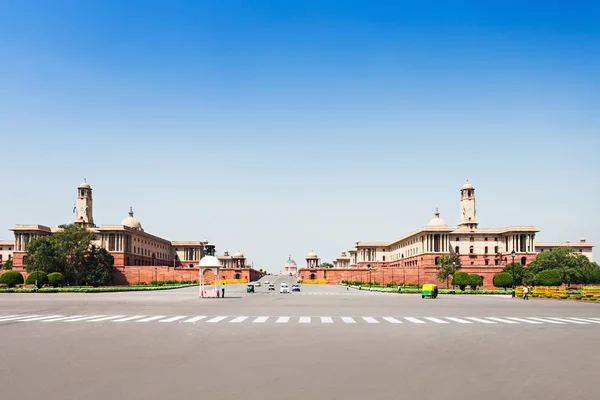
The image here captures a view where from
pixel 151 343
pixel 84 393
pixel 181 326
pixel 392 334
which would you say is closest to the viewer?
pixel 84 393

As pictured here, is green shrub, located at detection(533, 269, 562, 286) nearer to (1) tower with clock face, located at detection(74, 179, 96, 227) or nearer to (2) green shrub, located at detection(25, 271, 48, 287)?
(2) green shrub, located at detection(25, 271, 48, 287)

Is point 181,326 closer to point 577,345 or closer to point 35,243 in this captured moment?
point 577,345

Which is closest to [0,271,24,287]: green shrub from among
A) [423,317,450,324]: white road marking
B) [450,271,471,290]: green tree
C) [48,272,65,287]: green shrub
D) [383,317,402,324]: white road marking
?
[48,272,65,287]: green shrub

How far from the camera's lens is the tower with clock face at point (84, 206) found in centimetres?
13075

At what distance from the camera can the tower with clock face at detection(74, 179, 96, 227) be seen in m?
131

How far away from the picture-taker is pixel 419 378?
10.4m

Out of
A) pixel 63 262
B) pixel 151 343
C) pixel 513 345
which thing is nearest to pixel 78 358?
pixel 151 343

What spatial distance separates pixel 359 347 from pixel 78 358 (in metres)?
6.99

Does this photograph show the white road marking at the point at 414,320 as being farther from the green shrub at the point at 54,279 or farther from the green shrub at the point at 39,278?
the green shrub at the point at 39,278

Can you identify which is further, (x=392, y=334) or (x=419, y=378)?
(x=392, y=334)

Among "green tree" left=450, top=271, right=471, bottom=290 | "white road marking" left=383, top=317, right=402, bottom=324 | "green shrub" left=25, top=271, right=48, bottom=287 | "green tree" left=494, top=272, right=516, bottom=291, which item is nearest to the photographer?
"white road marking" left=383, top=317, right=402, bottom=324

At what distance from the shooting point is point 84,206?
431ft

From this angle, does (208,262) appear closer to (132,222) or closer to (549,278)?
(549,278)

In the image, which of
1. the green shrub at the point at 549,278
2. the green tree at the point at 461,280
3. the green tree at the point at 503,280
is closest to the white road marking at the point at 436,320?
the green tree at the point at 461,280
